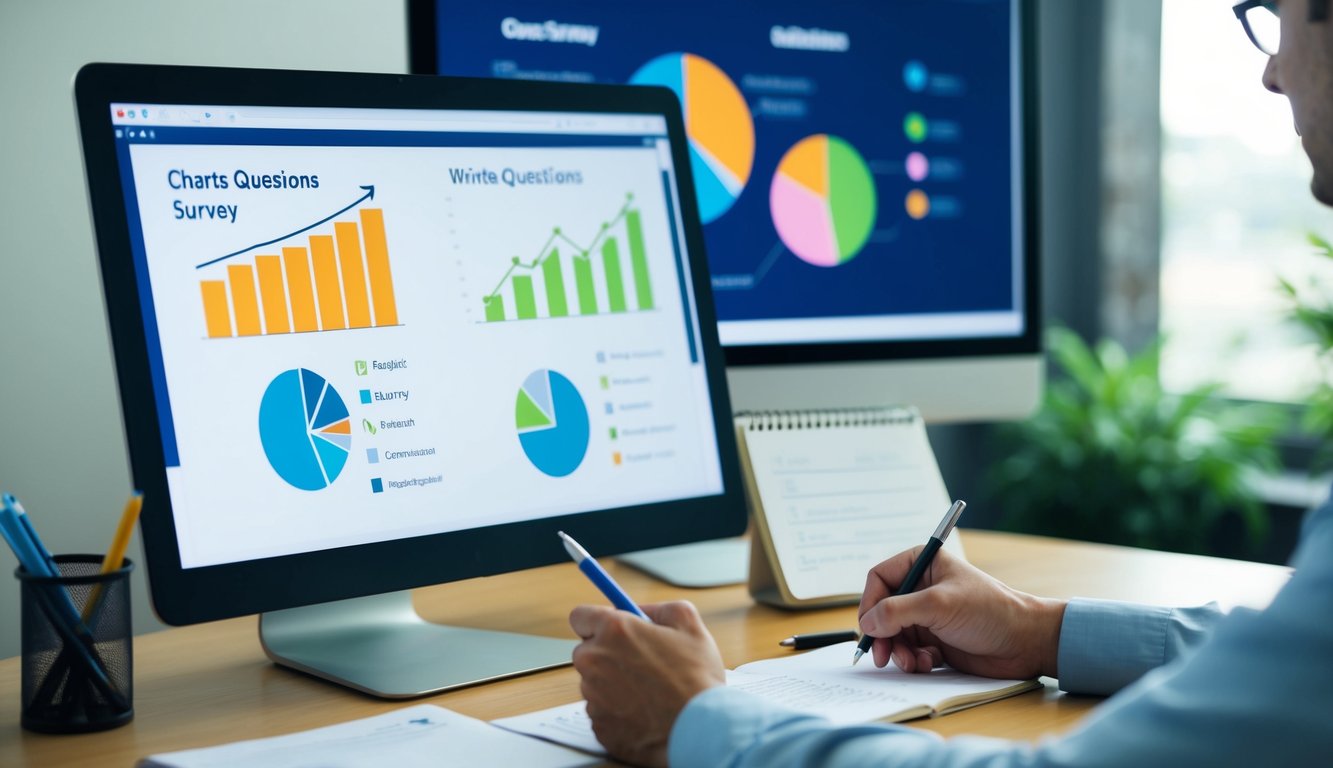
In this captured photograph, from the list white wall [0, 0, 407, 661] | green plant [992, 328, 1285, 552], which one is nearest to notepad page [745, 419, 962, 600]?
white wall [0, 0, 407, 661]

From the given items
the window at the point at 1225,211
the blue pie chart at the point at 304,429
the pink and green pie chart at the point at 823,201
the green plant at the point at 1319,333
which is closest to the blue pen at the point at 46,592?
the blue pie chart at the point at 304,429

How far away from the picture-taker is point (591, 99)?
1067 millimetres

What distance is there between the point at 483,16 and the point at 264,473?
540mm

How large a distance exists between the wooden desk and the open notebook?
2cm

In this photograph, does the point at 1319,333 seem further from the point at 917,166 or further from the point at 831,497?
the point at 831,497

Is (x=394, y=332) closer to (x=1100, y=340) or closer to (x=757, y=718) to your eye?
(x=757, y=718)

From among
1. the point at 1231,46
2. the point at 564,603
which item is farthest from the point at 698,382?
the point at 1231,46

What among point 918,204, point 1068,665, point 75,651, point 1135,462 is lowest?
point 1135,462

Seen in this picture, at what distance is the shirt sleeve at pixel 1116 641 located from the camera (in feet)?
2.86

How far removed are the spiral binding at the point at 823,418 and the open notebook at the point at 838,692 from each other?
28cm

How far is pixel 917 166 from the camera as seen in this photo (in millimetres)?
1454

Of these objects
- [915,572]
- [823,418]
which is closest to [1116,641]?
[915,572]

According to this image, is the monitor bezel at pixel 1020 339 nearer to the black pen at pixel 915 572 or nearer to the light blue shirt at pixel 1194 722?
the black pen at pixel 915 572

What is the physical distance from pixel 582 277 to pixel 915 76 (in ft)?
2.00
